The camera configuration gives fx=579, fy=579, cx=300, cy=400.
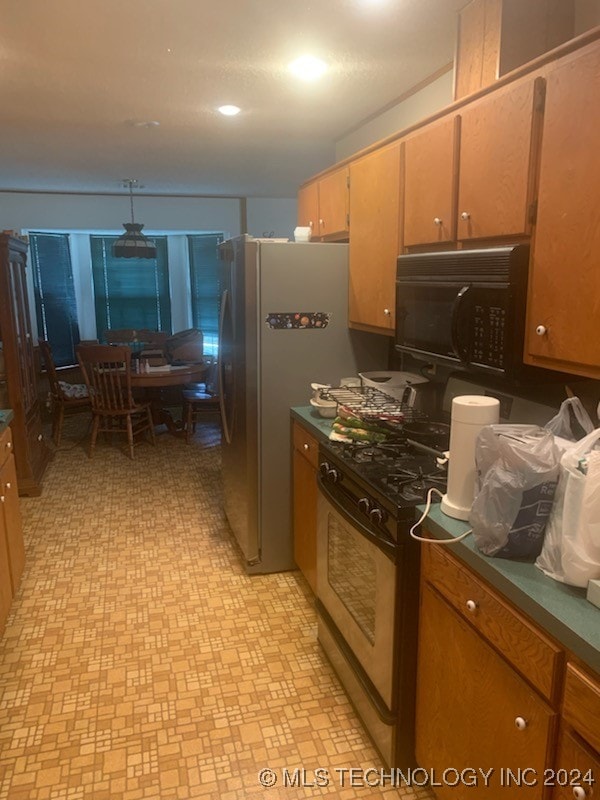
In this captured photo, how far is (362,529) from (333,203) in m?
1.95

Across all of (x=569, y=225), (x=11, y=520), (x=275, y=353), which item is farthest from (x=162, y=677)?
(x=569, y=225)

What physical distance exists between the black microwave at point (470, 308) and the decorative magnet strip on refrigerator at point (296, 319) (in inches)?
29.3

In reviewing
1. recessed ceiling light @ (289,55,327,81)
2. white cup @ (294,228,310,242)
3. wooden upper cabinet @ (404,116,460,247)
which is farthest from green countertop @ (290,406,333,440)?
recessed ceiling light @ (289,55,327,81)

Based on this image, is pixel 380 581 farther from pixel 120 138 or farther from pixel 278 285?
pixel 120 138

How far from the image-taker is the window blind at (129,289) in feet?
22.0

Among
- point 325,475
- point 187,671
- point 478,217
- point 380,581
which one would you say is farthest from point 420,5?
point 187,671

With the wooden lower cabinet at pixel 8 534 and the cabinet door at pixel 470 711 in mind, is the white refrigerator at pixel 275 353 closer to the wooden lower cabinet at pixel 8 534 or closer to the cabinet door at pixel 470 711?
the wooden lower cabinet at pixel 8 534

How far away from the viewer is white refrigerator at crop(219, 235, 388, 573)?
2799 mm

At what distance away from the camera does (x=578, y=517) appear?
3.75ft

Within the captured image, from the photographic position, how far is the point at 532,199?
1.57 meters

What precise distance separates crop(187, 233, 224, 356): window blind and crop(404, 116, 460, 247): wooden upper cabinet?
474cm

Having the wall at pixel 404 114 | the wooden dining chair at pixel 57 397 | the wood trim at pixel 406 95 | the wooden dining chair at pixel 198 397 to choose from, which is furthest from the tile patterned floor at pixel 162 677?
the wood trim at pixel 406 95

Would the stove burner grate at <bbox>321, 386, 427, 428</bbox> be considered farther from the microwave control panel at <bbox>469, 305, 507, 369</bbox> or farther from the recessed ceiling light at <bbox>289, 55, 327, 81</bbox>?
the recessed ceiling light at <bbox>289, 55, 327, 81</bbox>

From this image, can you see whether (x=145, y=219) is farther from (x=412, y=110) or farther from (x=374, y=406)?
(x=374, y=406)
